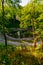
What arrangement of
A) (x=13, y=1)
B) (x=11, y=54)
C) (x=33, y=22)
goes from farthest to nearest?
(x=33, y=22), (x=11, y=54), (x=13, y=1)

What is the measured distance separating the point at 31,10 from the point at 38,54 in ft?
12.8

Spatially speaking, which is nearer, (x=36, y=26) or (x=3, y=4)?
(x=3, y=4)

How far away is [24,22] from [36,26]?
4.46ft

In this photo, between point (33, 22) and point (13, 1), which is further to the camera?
point (33, 22)

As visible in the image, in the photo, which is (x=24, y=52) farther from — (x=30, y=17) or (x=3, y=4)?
(x=3, y=4)

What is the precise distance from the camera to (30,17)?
19.0 metres

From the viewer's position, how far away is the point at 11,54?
17.7 meters

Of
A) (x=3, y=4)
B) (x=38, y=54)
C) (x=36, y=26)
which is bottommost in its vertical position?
(x=38, y=54)

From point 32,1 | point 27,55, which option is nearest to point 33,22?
point 32,1

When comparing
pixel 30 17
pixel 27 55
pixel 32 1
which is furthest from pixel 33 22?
pixel 27 55

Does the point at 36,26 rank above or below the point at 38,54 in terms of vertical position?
above

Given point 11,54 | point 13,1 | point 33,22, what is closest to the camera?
point 13,1

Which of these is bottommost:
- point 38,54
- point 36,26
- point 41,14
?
point 38,54

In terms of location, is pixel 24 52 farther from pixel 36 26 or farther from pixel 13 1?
pixel 13 1
